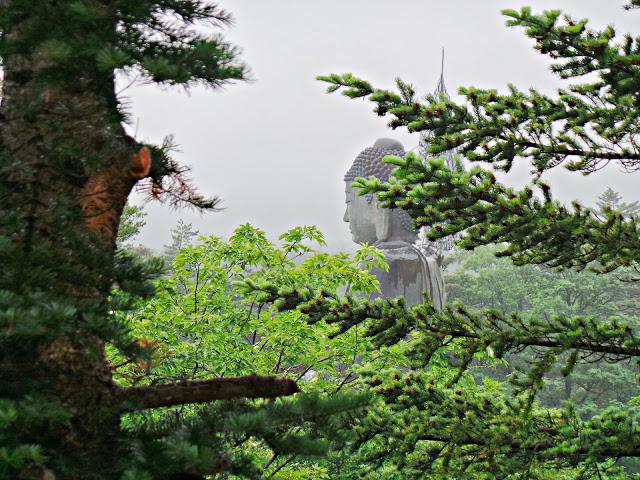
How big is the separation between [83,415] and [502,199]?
3.89 metres

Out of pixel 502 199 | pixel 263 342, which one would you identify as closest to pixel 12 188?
pixel 502 199

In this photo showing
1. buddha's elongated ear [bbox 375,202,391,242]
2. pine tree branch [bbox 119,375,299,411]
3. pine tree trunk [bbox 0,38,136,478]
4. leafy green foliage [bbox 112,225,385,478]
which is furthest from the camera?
buddha's elongated ear [bbox 375,202,391,242]

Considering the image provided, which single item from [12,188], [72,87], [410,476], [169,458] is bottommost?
[410,476]

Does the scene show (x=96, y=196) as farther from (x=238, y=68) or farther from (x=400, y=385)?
(x=400, y=385)

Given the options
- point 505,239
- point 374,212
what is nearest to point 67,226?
point 505,239

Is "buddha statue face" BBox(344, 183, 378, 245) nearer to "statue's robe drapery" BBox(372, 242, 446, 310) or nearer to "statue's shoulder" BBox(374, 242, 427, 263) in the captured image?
"statue's shoulder" BBox(374, 242, 427, 263)

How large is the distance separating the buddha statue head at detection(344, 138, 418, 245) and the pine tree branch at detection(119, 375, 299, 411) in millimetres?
21270

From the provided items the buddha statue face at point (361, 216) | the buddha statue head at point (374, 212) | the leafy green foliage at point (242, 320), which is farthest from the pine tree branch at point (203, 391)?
the buddha statue face at point (361, 216)

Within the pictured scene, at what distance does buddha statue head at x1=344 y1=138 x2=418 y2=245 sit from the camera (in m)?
24.7

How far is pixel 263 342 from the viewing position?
11586 millimetres

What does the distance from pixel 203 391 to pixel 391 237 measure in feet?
73.8

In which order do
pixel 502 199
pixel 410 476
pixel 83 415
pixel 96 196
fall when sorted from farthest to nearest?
pixel 410 476, pixel 502 199, pixel 96 196, pixel 83 415

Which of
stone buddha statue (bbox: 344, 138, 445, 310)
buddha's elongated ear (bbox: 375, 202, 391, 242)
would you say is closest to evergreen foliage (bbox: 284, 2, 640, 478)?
stone buddha statue (bbox: 344, 138, 445, 310)

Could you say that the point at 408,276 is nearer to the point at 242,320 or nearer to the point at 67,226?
the point at 242,320
